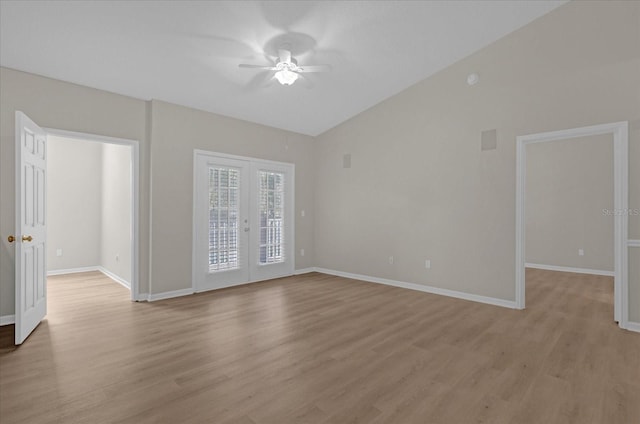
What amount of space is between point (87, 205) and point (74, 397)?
19.5 ft

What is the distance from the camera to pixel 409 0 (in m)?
3.59

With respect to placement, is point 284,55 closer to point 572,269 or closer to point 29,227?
point 29,227

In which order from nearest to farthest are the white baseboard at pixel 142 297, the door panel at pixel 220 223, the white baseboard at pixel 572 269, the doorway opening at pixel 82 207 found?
the white baseboard at pixel 142 297 → the door panel at pixel 220 223 → the doorway opening at pixel 82 207 → the white baseboard at pixel 572 269

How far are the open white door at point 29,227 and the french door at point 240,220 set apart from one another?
1839 millimetres

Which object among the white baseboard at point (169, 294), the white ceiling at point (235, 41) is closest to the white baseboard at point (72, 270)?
the white baseboard at point (169, 294)

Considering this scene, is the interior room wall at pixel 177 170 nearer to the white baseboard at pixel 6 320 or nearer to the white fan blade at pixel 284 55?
the white baseboard at pixel 6 320

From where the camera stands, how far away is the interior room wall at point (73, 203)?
21.7ft

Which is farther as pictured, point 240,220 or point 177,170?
point 240,220

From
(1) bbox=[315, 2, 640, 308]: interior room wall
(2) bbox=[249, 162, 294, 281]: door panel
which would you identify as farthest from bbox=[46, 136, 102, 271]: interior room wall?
(1) bbox=[315, 2, 640, 308]: interior room wall

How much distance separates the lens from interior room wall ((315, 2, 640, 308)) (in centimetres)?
385

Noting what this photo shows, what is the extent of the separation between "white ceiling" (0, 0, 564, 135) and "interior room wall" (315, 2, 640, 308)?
16.8 inches

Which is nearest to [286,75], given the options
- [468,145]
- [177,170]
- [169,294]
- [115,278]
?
[177,170]

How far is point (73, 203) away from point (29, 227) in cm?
402

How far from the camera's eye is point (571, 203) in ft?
22.5
